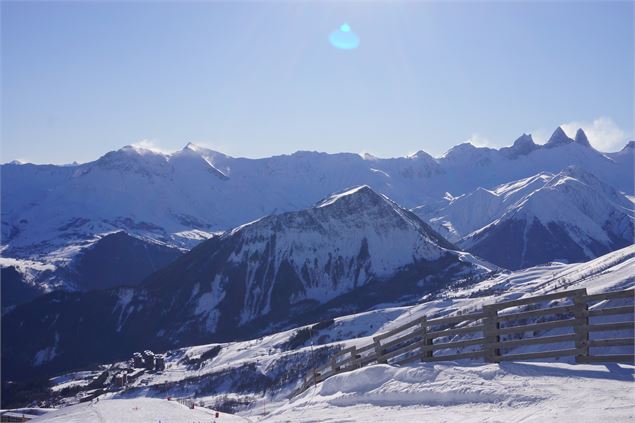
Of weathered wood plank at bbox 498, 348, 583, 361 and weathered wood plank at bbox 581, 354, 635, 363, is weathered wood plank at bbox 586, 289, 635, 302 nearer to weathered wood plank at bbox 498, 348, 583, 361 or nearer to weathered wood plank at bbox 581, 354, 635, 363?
weathered wood plank at bbox 498, 348, 583, 361

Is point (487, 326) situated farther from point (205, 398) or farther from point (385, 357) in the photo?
point (205, 398)

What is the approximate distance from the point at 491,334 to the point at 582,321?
3.26m

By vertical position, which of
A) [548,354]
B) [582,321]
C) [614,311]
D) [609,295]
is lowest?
[548,354]

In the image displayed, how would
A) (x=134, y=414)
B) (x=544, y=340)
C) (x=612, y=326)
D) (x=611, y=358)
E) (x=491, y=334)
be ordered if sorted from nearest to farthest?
1. (x=612, y=326)
2. (x=611, y=358)
3. (x=544, y=340)
4. (x=491, y=334)
5. (x=134, y=414)

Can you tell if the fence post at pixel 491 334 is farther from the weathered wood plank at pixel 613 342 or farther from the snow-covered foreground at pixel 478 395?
the weathered wood plank at pixel 613 342

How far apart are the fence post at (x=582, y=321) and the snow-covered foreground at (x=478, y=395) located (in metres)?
0.70

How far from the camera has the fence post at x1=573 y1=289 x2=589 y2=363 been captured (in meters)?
24.2

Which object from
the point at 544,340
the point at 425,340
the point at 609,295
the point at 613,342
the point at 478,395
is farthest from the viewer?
the point at 425,340

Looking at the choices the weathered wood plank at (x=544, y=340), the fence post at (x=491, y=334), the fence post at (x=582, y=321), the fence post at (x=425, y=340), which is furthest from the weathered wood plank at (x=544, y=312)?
the fence post at (x=425, y=340)

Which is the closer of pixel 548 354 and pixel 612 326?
pixel 612 326

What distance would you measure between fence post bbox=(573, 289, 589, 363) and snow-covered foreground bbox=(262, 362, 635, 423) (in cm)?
70

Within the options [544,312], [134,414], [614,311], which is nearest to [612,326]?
[614,311]

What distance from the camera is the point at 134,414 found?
33.5 meters

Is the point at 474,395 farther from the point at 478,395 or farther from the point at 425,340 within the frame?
the point at 425,340
